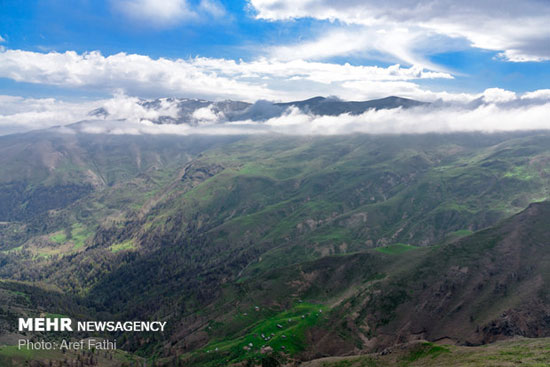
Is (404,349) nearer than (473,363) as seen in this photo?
No

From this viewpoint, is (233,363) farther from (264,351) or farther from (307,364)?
(307,364)

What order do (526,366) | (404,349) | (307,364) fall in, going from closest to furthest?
1. (526,366)
2. (404,349)
3. (307,364)

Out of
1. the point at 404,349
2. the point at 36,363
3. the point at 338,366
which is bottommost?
the point at 36,363

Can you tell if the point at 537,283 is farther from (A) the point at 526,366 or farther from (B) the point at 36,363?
(B) the point at 36,363

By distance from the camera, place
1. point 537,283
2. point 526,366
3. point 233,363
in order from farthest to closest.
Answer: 1. point 537,283
2. point 233,363
3. point 526,366

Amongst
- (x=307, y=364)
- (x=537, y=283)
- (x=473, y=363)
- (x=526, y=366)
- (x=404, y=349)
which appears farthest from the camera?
(x=537, y=283)

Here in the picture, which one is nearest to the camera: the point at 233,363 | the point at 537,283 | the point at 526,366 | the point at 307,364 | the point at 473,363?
the point at 526,366

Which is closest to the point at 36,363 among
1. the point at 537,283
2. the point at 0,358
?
the point at 0,358

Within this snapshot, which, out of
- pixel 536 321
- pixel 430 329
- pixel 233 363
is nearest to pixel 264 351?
pixel 233 363

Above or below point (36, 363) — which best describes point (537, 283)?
above
